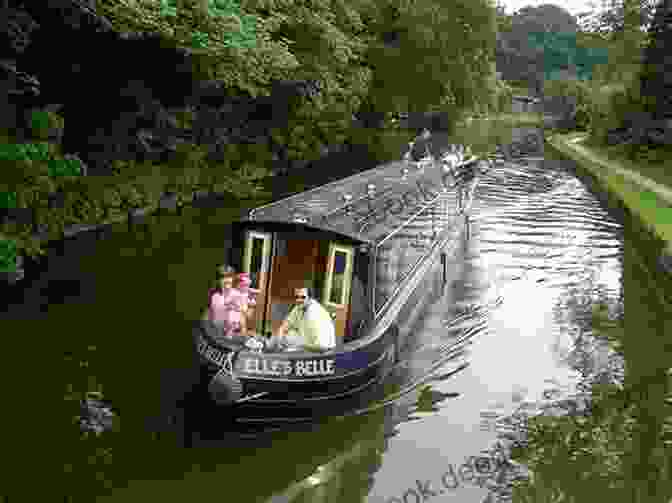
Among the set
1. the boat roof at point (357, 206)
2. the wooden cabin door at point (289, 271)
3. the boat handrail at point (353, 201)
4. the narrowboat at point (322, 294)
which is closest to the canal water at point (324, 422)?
the narrowboat at point (322, 294)

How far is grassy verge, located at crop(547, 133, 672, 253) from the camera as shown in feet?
69.5

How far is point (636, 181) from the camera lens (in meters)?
30.2

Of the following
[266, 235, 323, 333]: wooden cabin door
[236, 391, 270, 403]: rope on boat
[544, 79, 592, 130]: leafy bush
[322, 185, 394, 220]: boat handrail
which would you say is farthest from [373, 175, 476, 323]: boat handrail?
[544, 79, 592, 130]: leafy bush

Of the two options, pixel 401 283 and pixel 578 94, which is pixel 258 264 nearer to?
pixel 401 283

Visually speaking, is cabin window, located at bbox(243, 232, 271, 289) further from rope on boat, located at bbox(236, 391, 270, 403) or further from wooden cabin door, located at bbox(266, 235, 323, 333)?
rope on boat, located at bbox(236, 391, 270, 403)

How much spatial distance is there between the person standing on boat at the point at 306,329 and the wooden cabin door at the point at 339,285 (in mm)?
549

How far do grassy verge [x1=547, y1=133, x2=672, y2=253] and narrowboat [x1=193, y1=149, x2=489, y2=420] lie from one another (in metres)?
8.55

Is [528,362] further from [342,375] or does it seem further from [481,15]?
[481,15]

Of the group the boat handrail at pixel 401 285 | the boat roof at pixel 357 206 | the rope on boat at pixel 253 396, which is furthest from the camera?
the boat handrail at pixel 401 285

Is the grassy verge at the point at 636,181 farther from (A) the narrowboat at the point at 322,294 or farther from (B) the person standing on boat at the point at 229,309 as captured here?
(B) the person standing on boat at the point at 229,309

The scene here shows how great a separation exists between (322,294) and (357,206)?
2834 millimetres

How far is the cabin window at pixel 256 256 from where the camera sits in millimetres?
10508

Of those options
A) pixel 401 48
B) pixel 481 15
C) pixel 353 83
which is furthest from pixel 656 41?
pixel 353 83

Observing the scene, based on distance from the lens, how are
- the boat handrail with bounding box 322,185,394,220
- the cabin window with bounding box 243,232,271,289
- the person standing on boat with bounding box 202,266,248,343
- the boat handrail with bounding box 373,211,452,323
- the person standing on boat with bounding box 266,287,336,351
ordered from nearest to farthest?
the person standing on boat with bounding box 266,287,336,351
the person standing on boat with bounding box 202,266,248,343
the cabin window with bounding box 243,232,271,289
the boat handrail with bounding box 373,211,452,323
the boat handrail with bounding box 322,185,394,220
